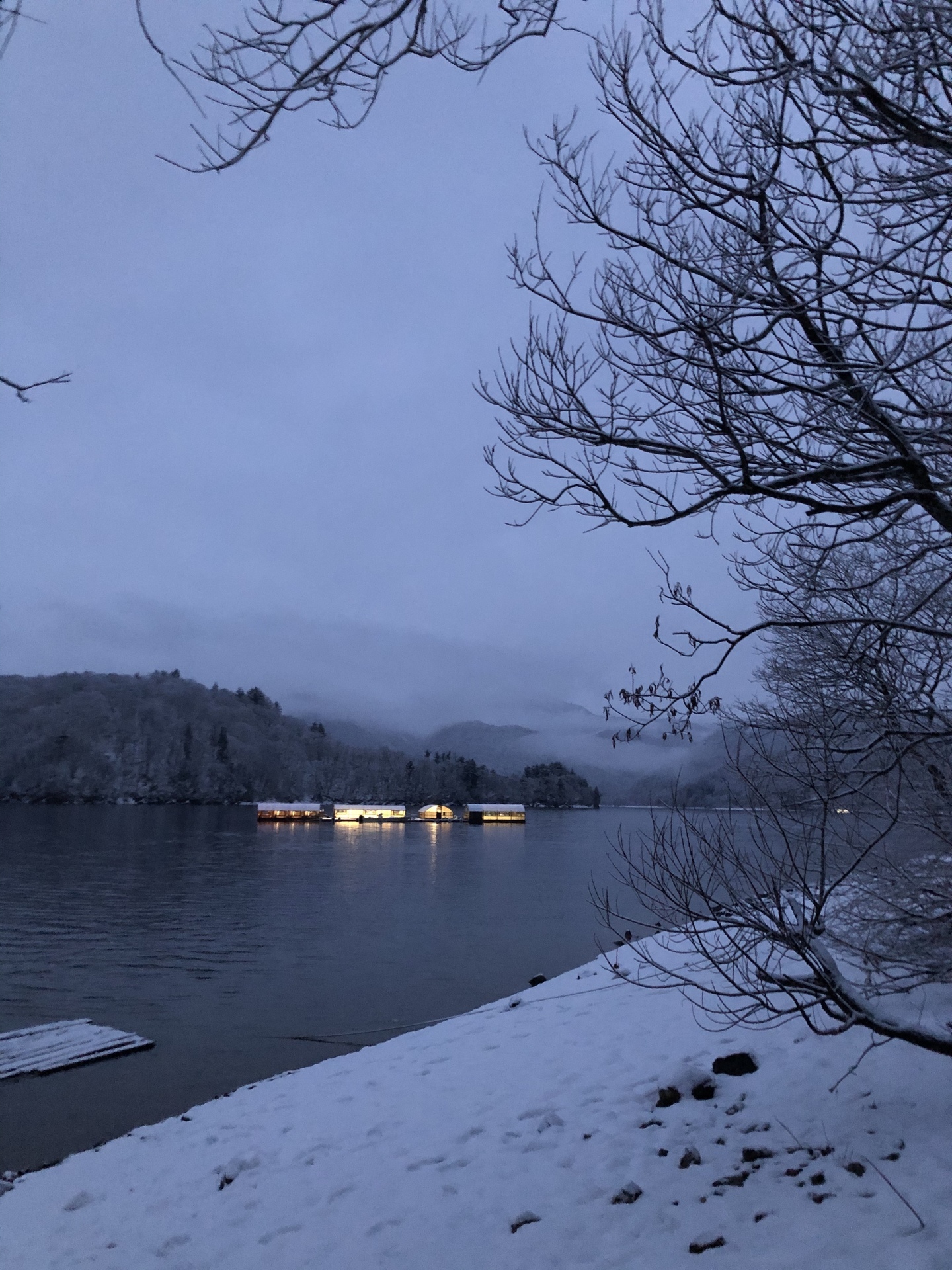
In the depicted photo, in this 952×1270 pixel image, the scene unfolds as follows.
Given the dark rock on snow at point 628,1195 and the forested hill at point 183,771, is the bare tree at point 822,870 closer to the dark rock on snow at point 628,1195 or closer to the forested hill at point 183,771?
the dark rock on snow at point 628,1195

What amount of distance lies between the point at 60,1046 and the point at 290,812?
116 metres

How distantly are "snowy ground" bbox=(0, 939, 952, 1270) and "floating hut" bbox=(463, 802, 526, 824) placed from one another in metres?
126

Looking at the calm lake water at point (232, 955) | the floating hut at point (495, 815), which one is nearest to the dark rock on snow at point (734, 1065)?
the calm lake water at point (232, 955)

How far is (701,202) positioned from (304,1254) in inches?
Result: 304

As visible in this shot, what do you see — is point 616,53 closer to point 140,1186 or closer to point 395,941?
point 140,1186

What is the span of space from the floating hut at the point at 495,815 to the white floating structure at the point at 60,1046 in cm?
11745

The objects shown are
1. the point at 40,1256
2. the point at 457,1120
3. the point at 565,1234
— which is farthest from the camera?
the point at 457,1120

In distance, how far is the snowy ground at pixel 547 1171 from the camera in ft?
17.7

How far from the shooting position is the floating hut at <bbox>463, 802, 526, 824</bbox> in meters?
135

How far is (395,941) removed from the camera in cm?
3086

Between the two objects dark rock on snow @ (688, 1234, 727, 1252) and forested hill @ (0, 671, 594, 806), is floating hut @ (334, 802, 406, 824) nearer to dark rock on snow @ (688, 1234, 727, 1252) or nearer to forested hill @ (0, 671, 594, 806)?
forested hill @ (0, 671, 594, 806)

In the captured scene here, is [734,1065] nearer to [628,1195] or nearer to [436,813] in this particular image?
[628,1195]

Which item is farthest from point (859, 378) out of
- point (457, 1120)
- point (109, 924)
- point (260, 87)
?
point (109, 924)

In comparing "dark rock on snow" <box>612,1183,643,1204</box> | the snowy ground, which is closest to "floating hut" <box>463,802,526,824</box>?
the snowy ground
